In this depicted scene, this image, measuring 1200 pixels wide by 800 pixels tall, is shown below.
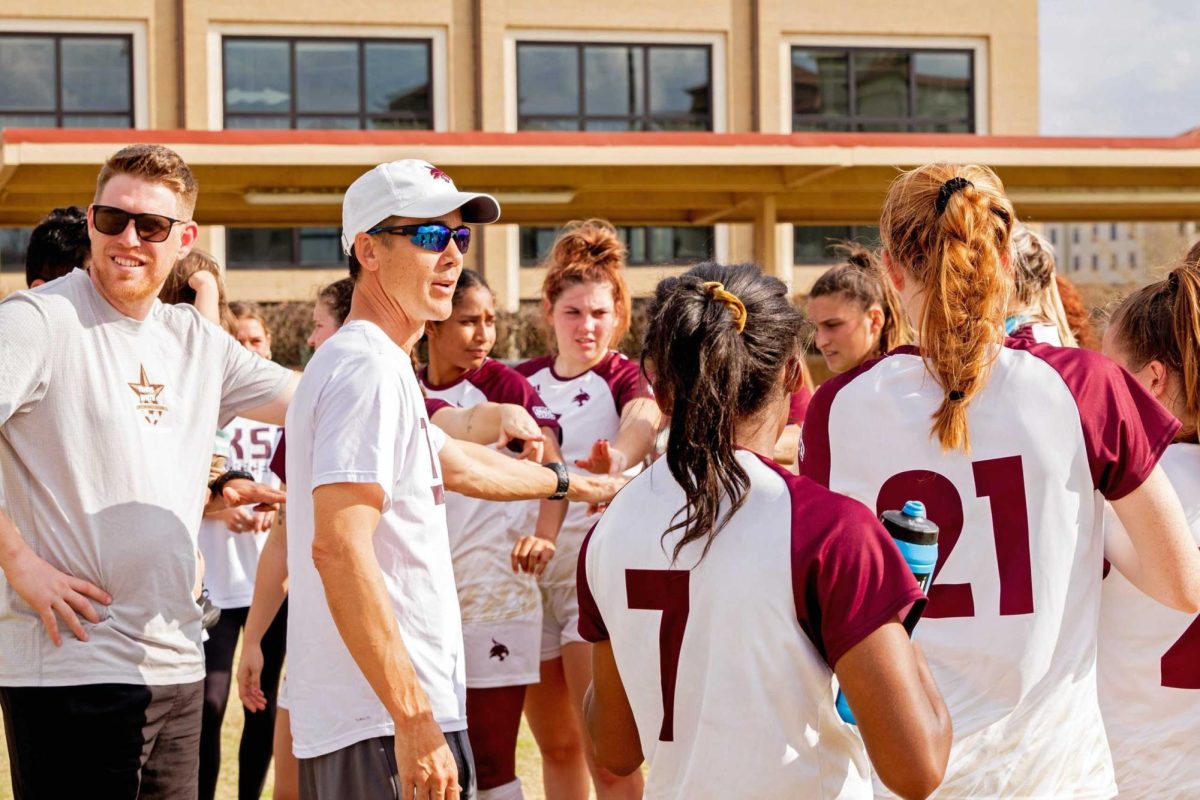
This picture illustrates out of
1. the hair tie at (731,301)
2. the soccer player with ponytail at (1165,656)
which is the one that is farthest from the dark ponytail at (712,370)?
the soccer player with ponytail at (1165,656)

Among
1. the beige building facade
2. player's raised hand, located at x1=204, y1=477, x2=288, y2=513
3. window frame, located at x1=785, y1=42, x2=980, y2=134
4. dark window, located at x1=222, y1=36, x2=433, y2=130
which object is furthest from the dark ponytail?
window frame, located at x1=785, y1=42, x2=980, y2=134

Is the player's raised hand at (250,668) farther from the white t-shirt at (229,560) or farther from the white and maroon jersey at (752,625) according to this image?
the white and maroon jersey at (752,625)

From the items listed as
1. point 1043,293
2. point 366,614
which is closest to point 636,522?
point 366,614

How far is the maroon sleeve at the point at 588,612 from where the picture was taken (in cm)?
233

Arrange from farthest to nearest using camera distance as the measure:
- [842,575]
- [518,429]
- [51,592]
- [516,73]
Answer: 1. [516,73]
2. [518,429]
3. [51,592]
4. [842,575]

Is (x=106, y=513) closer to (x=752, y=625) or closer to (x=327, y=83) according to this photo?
(x=752, y=625)

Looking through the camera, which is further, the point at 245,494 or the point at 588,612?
the point at 245,494

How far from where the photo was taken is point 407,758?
2.54m

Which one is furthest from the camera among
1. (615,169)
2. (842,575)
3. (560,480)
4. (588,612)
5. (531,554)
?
(615,169)

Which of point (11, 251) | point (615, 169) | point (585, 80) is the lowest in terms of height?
point (615, 169)

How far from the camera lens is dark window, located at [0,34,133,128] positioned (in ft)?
88.1

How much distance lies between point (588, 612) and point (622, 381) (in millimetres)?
2920

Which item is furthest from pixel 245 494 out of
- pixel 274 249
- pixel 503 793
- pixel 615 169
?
pixel 274 249

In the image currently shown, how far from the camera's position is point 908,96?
1197 inches
